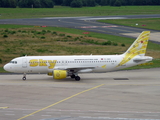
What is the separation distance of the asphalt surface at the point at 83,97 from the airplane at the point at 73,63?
154 centimetres

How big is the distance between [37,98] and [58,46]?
44891 mm

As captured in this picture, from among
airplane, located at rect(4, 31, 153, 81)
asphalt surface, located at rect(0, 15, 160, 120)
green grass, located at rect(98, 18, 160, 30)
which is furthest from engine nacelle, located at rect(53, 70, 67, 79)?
green grass, located at rect(98, 18, 160, 30)

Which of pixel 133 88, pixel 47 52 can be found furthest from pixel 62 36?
pixel 133 88

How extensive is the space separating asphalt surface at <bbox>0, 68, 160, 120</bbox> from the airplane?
154 cm

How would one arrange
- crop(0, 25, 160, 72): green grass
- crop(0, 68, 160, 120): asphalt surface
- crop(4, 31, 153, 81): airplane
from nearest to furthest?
crop(0, 68, 160, 120): asphalt surface → crop(4, 31, 153, 81): airplane → crop(0, 25, 160, 72): green grass

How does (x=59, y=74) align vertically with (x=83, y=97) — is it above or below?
above

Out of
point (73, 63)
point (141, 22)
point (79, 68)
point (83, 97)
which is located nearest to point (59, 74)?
point (79, 68)

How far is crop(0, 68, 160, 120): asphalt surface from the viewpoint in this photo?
106ft

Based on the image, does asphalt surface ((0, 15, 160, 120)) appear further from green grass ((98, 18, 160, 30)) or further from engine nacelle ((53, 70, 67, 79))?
green grass ((98, 18, 160, 30))

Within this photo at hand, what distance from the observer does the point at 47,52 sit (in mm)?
76562

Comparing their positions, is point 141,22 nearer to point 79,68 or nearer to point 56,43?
point 56,43

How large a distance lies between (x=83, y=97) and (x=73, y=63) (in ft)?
38.0

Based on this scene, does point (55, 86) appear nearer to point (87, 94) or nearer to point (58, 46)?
point (87, 94)

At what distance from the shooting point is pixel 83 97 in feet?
129
